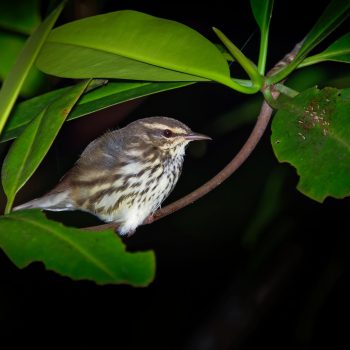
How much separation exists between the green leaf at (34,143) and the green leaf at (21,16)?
494 mm

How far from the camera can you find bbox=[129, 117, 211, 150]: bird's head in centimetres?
364

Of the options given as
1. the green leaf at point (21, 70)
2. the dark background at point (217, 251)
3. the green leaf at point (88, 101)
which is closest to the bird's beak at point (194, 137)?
the dark background at point (217, 251)

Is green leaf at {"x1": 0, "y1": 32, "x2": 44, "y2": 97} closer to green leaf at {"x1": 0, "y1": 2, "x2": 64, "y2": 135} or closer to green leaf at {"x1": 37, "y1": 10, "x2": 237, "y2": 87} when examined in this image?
green leaf at {"x1": 37, "y1": 10, "x2": 237, "y2": 87}

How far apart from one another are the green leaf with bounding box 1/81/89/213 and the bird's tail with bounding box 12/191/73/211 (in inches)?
41.7

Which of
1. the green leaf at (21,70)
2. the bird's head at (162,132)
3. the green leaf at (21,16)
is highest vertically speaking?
the green leaf at (21,70)

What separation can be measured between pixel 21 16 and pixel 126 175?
113cm

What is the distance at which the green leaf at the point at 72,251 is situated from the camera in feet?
5.73

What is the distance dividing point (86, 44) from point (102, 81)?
38 centimetres

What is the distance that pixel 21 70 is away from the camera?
175cm

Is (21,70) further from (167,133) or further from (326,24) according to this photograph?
(167,133)

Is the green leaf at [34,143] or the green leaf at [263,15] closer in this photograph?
the green leaf at [34,143]

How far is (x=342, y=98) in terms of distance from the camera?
2.17 meters

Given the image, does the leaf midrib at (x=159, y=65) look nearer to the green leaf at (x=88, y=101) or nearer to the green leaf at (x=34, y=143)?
the green leaf at (x=34, y=143)

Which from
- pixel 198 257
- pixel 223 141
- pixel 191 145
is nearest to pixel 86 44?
pixel 191 145
